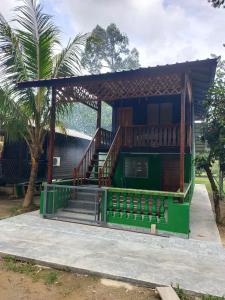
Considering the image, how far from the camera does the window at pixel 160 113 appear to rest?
12031mm

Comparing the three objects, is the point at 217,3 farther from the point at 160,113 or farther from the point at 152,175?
the point at 152,175

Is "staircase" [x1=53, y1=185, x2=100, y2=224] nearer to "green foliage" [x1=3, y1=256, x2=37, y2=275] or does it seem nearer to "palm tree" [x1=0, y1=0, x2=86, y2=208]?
"palm tree" [x1=0, y1=0, x2=86, y2=208]

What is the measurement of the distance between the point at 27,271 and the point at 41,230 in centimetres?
234

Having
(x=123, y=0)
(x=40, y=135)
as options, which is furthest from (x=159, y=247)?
(x=123, y=0)

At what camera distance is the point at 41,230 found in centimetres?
667

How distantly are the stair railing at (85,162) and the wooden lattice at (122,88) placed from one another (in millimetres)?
2140

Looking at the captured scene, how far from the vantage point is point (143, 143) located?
10297 mm

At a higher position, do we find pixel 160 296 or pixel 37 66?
pixel 37 66

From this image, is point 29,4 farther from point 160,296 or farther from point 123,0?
point 160,296

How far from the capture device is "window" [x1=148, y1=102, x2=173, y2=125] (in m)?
12.0

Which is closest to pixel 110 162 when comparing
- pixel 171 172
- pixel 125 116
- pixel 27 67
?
pixel 171 172

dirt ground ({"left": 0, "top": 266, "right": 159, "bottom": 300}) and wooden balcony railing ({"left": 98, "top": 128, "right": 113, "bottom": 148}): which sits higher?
wooden balcony railing ({"left": 98, "top": 128, "right": 113, "bottom": 148})

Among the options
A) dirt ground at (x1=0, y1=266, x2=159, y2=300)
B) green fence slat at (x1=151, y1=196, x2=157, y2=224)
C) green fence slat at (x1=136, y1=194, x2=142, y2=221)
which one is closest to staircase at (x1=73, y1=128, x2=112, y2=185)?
green fence slat at (x1=136, y1=194, x2=142, y2=221)

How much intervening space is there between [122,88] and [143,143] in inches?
91.5
